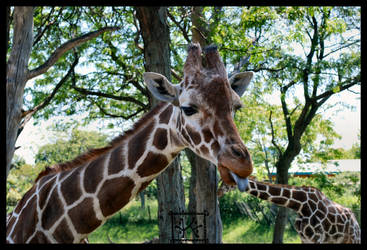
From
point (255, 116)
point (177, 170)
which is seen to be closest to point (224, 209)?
point (255, 116)

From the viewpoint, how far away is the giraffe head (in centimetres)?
270

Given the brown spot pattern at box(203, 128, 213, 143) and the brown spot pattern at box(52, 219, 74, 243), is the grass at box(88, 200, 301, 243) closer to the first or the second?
the brown spot pattern at box(52, 219, 74, 243)

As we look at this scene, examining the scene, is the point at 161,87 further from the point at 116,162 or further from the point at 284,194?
the point at 284,194

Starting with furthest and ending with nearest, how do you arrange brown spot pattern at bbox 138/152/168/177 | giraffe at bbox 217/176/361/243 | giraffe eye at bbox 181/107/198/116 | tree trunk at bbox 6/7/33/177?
1. giraffe at bbox 217/176/361/243
2. tree trunk at bbox 6/7/33/177
3. brown spot pattern at bbox 138/152/168/177
4. giraffe eye at bbox 181/107/198/116

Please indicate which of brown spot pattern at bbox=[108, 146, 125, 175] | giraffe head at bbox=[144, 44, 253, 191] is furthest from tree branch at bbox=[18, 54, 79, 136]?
giraffe head at bbox=[144, 44, 253, 191]

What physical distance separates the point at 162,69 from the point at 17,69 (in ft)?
7.72

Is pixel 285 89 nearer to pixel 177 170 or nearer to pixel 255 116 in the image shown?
pixel 255 116

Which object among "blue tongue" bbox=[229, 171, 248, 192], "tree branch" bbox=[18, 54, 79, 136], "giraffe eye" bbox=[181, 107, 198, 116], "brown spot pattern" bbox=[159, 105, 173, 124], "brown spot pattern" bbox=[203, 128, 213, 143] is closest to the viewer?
"blue tongue" bbox=[229, 171, 248, 192]

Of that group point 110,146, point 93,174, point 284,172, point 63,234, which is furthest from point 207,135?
point 284,172

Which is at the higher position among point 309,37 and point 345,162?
point 309,37

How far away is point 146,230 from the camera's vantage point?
78.4ft
